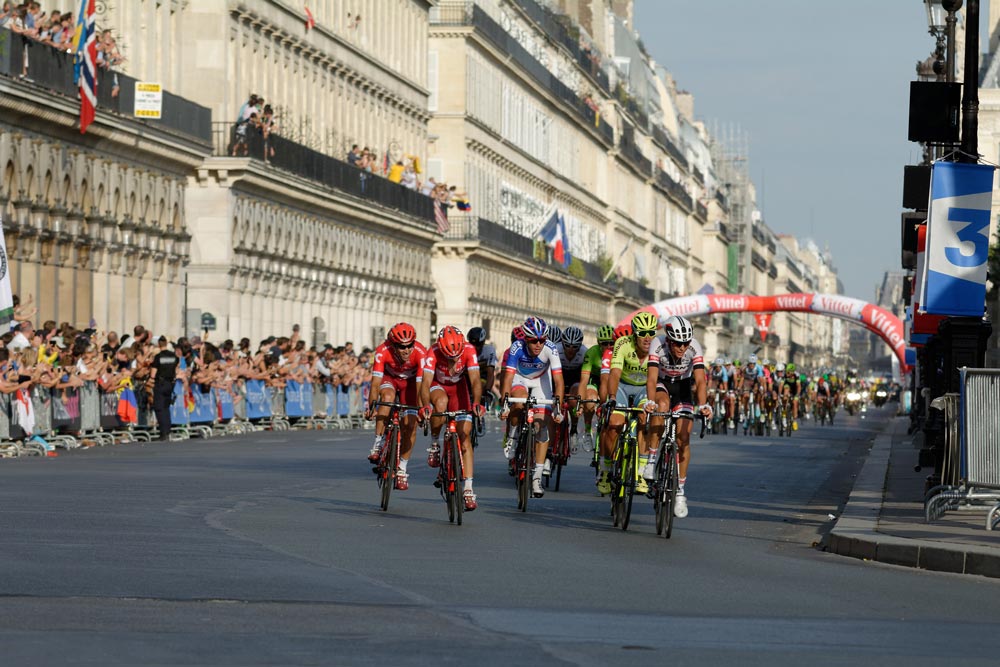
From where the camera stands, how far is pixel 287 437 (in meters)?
40.9

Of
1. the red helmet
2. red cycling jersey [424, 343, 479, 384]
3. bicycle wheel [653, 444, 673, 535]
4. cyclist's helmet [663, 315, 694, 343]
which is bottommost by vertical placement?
bicycle wheel [653, 444, 673, 535]

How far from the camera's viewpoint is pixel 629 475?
19.0 meters

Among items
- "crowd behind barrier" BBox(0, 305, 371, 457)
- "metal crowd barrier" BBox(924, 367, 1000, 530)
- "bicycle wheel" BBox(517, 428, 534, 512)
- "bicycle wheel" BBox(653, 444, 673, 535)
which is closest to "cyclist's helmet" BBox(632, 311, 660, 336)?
"bicycle wheel" BBox(653, 444, 673, 535)

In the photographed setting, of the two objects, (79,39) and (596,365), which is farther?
(79,39)

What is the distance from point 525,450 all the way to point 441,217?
2310 inches

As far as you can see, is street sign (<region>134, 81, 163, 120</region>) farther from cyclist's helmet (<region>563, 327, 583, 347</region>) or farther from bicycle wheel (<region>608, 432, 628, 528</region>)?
bicycle wheel (<region>608, 432, 628, 528</region>)

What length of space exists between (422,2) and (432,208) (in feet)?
23.9

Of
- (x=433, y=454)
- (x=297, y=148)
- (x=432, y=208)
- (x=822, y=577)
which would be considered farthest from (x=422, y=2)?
(x=822, y=577)

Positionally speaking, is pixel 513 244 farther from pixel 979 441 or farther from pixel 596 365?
pixel 979 441

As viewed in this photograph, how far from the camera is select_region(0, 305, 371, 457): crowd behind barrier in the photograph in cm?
3088

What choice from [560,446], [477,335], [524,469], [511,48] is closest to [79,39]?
[477,335]

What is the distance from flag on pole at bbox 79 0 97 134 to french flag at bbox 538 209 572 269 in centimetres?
4884

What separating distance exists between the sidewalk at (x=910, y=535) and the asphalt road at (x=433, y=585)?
0.28m

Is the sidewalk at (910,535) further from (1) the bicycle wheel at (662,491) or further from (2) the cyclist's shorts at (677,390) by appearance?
(2) the cyclist's shorts at (677,390)
